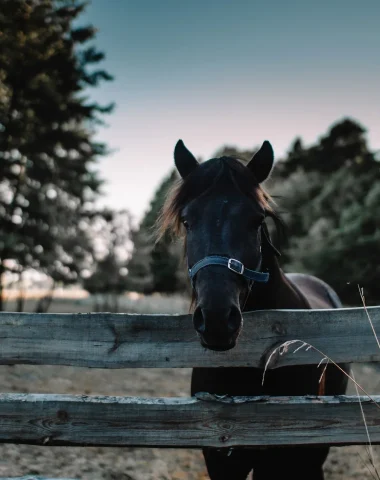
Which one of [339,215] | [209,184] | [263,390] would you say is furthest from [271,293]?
[339,215]

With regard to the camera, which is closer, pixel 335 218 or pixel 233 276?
pixel 233 276

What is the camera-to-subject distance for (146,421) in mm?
2180

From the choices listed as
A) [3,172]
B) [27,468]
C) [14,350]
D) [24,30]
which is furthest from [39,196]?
[14,350]

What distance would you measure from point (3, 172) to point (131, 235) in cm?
1525

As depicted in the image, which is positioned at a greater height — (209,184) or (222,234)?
(209,184)

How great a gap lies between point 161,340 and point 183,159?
1.29 meters

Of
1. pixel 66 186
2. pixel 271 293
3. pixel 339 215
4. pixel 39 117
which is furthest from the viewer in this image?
pixel 339 215

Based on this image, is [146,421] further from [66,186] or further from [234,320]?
[66,186]

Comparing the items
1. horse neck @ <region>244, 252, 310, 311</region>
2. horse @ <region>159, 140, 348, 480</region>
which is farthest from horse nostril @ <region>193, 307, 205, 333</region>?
horse neck @ <region>244, 252, 310, 311</region>

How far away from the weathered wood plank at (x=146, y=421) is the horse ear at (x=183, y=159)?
150 centimetres

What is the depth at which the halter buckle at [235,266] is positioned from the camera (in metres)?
2.12

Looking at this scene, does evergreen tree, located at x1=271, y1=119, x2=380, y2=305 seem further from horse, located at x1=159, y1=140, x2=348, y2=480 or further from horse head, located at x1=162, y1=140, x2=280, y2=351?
horse head, located at x1=162, y1=140, x2=280, y2=351

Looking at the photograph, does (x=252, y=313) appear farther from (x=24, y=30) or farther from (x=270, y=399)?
(x=24, y=30)

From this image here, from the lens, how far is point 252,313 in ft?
7.58
